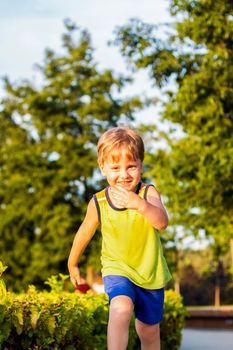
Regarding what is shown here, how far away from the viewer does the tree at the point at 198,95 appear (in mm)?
17922

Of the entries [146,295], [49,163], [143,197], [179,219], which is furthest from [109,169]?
[49,163]

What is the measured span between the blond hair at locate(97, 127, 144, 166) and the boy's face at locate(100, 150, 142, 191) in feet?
0.07

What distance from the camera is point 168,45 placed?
19.3 meters

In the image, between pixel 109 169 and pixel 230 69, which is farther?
pixel 230 69

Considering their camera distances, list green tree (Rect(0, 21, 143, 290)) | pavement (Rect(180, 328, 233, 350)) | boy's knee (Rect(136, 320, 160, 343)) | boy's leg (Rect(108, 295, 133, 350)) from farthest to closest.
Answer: green tree (Rect(0, 21, 143, 290)) < pavement (Rect(180, 328, 233, 350)) < boy's knee (Rect(136, 320, 160, 343)) < boy's leg (Rect(108, 295, 133, 350))

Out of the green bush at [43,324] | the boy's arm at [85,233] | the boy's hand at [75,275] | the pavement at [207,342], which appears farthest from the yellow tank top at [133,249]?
the pavement at [207,342]

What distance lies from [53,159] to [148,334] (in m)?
33.4

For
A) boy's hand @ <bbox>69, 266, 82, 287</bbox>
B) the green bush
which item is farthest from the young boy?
the green bush

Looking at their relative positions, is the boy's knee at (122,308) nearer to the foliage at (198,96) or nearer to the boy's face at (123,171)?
the boy's face at (123,171)

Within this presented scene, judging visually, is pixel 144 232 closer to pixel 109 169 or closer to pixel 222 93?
pixel 109 169

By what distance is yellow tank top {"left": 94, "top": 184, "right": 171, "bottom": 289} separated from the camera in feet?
14.8

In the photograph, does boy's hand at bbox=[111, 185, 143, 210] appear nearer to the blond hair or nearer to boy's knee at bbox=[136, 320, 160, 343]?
the blond hair

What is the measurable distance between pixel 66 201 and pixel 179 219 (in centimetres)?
1384

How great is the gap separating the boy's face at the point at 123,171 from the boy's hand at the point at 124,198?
0.07 meters
